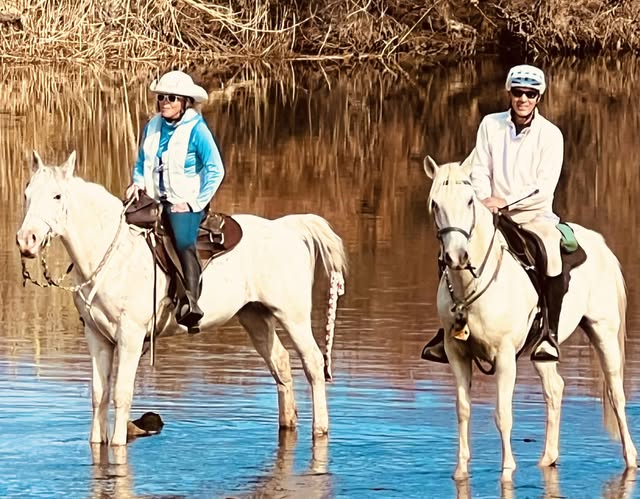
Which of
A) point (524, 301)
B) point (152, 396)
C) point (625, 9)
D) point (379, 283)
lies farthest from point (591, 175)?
point (625, 9)

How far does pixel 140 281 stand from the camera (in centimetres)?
1001

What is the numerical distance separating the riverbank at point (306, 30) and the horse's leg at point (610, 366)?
3049 centimetres

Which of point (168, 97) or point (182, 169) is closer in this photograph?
point (168, 97)

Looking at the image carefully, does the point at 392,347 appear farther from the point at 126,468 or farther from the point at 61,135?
the point at 61,135

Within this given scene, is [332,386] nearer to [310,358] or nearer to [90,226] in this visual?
[310,358]

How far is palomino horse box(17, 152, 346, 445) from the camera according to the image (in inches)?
381

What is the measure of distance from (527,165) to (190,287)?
2.06m

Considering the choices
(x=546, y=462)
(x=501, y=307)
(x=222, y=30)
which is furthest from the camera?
(x=222, y=30)

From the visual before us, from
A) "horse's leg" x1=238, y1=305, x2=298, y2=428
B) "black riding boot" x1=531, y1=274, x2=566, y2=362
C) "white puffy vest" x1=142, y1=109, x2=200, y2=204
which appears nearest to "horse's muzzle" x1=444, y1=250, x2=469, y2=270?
"black riding boot" x1=531, y1=274, x2=566, y2=362

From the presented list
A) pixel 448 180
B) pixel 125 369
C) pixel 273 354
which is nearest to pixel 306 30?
pixel 273 354

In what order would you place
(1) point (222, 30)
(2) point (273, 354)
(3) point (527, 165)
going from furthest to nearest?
(1) point (222, 30) → (2) point (273, 354) → (3) point (527, 165)

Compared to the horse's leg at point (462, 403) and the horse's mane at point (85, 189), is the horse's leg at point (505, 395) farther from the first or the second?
the horse's mane at point (85, 189)

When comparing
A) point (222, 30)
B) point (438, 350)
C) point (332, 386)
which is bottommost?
point (332, 386)

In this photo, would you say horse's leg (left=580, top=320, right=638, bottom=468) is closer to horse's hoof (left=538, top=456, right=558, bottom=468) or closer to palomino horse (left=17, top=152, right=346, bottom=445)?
horse's hoof (left=538, top=456, right=558, bottom=468)
